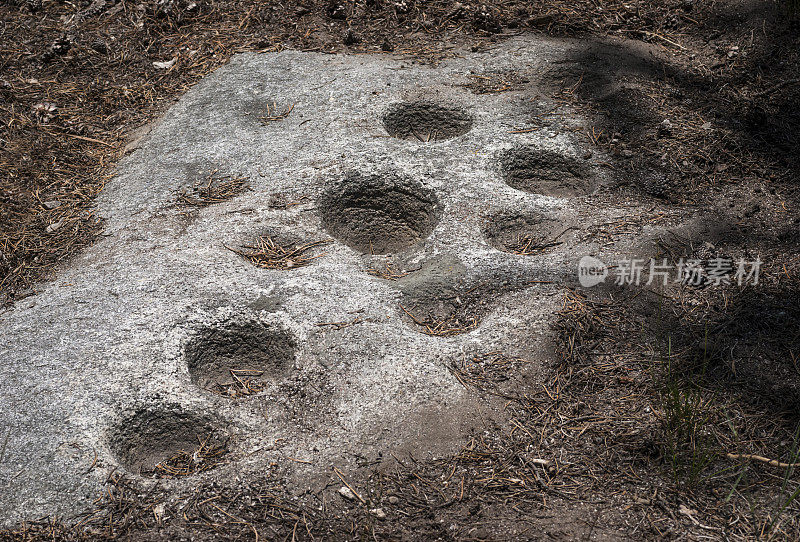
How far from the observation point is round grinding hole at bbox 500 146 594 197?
11.5 ft

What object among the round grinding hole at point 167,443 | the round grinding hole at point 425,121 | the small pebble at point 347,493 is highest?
the round grinding hole at point 425,121

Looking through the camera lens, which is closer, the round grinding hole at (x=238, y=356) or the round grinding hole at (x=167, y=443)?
the round grinding hole at (x=167, y=443)

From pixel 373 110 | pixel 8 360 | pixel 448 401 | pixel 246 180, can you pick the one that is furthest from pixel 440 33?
pixel 8 360

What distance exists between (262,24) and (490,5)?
65.3 inches

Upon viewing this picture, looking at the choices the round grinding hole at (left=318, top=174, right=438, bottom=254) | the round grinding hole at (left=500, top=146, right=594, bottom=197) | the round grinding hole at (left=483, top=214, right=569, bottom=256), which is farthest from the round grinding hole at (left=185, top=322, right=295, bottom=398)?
the round grinding hole at (left=500, top=146, right=594, bottom=197)

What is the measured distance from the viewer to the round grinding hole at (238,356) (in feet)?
8.65

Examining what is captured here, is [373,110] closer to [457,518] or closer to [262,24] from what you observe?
[262,24]

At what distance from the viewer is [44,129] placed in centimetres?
401

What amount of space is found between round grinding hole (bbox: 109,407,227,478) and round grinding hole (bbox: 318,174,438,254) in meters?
1.27

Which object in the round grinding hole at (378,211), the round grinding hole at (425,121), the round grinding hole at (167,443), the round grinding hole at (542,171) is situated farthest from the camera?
the round grinding hole at (425,121)

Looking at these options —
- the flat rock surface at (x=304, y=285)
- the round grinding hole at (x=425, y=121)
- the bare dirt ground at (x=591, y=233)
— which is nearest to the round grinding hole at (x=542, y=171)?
the flat rock surface at (x=304, y=285)

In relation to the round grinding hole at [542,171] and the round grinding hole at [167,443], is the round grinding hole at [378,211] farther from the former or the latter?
the round grinding hole at [167,443]

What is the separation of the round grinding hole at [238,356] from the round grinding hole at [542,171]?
1.56 metres

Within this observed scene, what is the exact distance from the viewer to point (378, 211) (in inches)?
136
